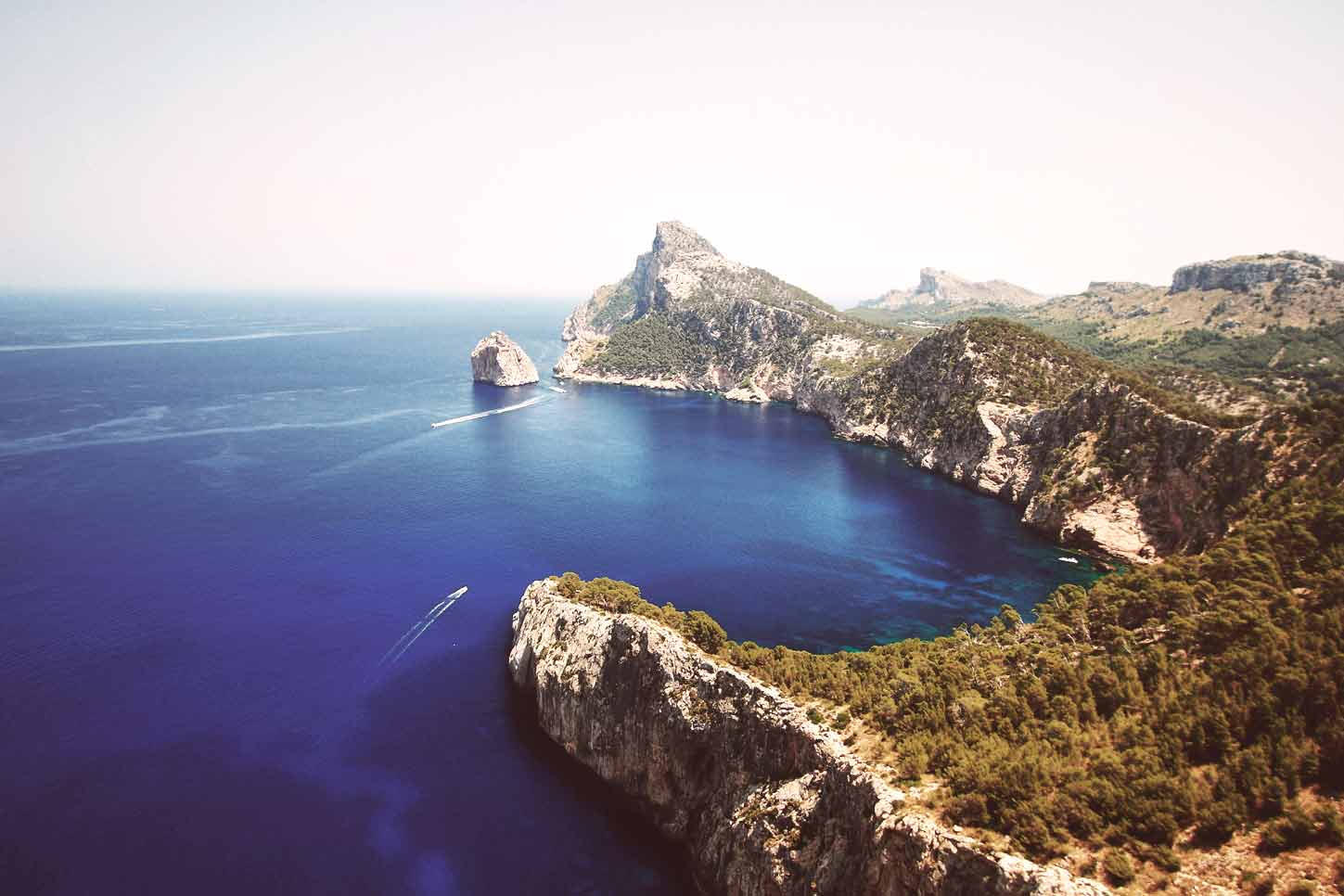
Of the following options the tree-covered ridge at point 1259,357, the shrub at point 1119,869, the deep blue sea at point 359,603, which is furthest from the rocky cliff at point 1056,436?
the shrub at point 1119,869

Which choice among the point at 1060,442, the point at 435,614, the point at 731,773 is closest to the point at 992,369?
the point at 1060,442

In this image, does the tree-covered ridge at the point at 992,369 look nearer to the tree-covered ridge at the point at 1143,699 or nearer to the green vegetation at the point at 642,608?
the tree-covered ridge at the point at 1143,699

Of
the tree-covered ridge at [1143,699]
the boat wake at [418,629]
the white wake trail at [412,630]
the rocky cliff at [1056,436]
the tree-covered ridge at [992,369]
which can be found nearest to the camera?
the tree-covered ridge at [1143,699]

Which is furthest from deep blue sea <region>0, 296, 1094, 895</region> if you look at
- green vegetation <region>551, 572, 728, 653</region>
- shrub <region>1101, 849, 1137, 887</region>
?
shrub <region>1101, 849, 1137, 887</region>

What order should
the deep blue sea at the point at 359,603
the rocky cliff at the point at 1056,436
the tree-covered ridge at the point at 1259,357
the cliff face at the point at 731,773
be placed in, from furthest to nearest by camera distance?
the tree-covered ridge at the point at 1259,357
the rocky cliff at the point at 1056,436
the deep blue sea at the point at 359,603
the cliff face at the point at 731,773

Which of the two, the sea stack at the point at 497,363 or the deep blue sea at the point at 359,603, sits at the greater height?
the sea stack at the point at 497,363
